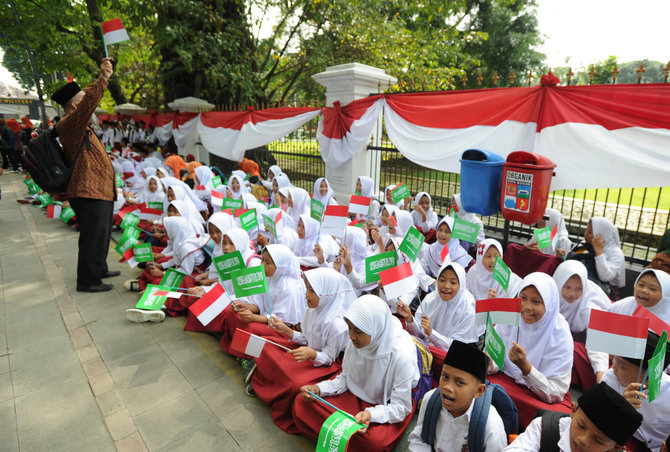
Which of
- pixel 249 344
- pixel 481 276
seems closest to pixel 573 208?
pixel 481 276

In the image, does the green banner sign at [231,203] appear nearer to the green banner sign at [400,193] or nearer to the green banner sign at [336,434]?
the green banner sign at [400,193]

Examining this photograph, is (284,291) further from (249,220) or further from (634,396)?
(634,396)

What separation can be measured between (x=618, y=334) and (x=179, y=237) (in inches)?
183

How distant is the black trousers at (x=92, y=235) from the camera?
4453 millimetres

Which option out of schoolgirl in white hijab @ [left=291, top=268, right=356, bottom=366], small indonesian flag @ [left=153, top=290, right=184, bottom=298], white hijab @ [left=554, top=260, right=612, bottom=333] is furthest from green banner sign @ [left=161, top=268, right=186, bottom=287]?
white hijab @ [left=554, top=260, right=612, bottom=333]

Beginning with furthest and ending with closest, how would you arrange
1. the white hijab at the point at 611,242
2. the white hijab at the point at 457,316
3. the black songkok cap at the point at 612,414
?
the white hijab at the point at 611,242 < the white hijab at the point at 457,316 < the black songkok cap at the point at 612,414

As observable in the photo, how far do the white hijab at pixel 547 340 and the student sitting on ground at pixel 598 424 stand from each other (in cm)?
98

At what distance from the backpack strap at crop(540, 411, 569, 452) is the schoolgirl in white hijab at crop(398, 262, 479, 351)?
119 cm

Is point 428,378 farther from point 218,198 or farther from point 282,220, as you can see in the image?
point 218,198

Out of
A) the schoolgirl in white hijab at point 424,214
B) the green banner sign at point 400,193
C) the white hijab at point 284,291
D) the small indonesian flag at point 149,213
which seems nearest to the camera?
the white hijab at point 284,291

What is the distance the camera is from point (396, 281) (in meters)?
2.76

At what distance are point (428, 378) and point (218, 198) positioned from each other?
473cm

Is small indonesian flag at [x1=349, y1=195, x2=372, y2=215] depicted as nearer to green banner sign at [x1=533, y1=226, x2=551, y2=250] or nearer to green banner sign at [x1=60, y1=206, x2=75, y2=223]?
green banner sign at [x1=533, y1=226, x2=551, y2=250]

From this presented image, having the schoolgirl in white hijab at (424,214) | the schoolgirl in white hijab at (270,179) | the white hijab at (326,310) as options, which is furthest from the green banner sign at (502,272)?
the schoolgirl in white hijab at (270,179)
